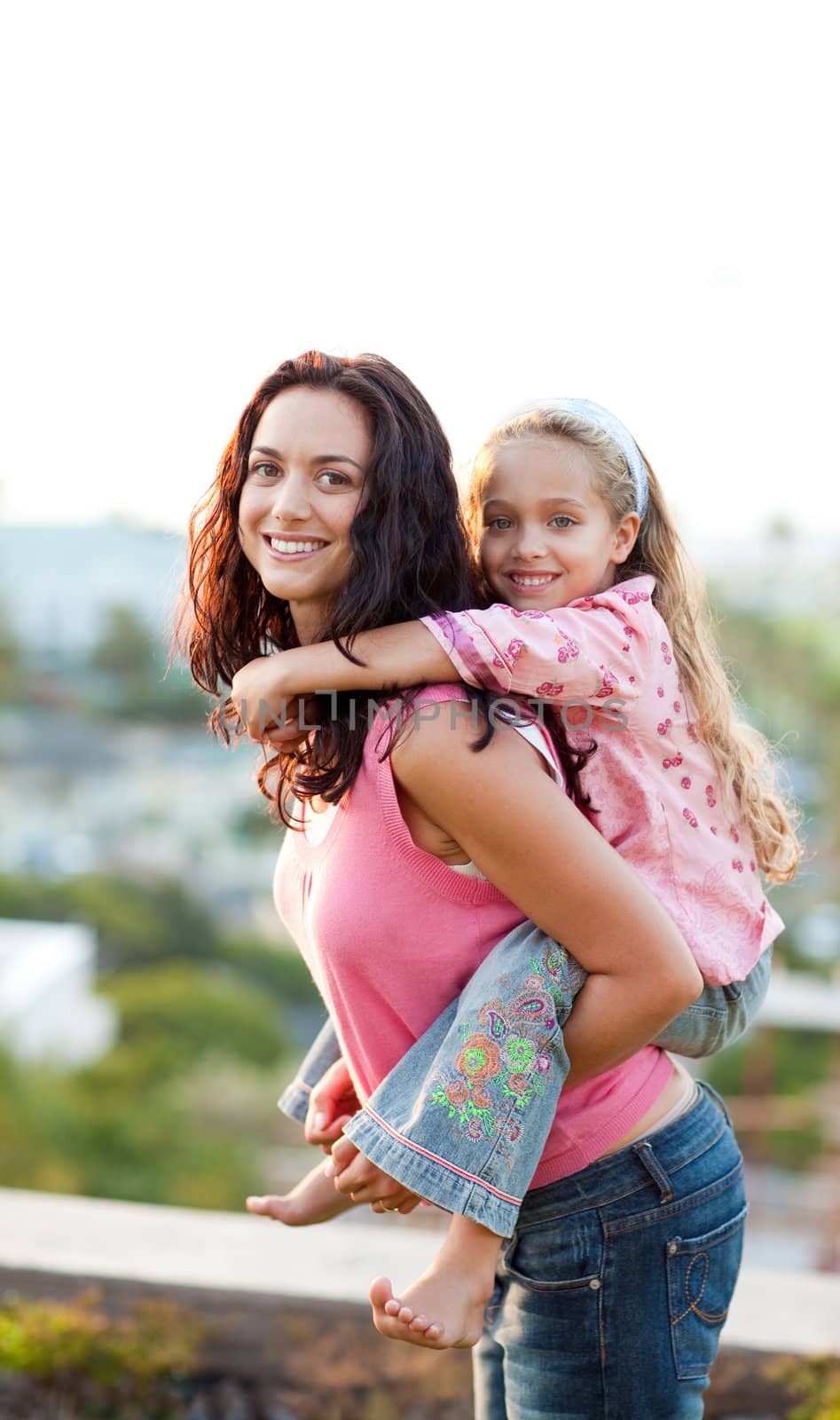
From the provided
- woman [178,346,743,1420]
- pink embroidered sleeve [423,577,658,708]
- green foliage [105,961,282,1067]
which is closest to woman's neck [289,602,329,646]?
woman [178,346,743,1420]

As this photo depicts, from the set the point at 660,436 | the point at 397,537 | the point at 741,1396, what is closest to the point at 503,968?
the point at 397,537

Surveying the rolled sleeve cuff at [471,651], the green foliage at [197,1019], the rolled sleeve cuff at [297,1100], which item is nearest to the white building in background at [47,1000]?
the green foliage at [197,1019]

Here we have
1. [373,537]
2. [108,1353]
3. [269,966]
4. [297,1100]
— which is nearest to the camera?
[373,537]

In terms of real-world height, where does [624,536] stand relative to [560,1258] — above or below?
above

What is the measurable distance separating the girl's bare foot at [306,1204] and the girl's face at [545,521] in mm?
777

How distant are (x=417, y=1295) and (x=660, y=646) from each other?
0.68 metres

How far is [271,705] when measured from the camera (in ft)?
4.19

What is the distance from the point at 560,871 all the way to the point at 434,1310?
413 millimetres

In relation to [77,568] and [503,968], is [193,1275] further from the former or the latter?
[77,568]

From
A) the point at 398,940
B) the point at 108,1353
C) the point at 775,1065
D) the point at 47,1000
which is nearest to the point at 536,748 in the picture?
the point at 398,940

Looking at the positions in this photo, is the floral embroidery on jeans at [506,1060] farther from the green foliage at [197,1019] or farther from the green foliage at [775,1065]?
the green foliage at [197,1019]

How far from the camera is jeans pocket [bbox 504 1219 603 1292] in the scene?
1264 mm

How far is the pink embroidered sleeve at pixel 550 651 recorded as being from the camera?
3.95 feet

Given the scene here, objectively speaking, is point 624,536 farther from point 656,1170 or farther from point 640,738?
point 656,1170
